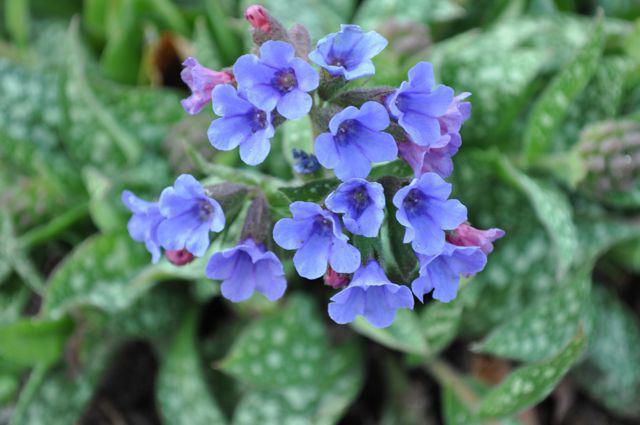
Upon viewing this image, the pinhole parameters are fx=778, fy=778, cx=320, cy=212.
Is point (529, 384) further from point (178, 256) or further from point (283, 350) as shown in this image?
point (178, 256)

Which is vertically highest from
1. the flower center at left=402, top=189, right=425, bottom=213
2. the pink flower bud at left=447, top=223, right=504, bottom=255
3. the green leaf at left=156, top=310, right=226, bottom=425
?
the flower center at left=402, top=189, right=425, bottom=213

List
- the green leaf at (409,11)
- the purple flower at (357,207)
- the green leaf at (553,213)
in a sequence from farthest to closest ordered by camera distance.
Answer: the green leaf at (409,11), the green leaf at (553,213), the purple flower at (357,207)

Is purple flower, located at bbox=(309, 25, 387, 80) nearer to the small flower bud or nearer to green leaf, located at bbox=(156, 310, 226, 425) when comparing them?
the small flower bud

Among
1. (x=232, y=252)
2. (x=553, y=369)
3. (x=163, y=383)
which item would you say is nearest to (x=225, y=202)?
(x=232, y=252)

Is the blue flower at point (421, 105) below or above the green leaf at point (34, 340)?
above

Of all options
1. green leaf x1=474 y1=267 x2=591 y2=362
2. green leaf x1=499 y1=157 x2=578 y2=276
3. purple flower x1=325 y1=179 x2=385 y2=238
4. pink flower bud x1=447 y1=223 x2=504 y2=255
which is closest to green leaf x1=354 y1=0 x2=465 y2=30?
green leaf x1=499 y1=157 x2=578 y2=276

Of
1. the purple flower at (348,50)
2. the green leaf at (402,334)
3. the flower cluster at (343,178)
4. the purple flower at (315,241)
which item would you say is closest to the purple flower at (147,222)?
the flower cluster at (343,178)

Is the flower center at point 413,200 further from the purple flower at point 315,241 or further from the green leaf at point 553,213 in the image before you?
the green leaf at point 553,213
